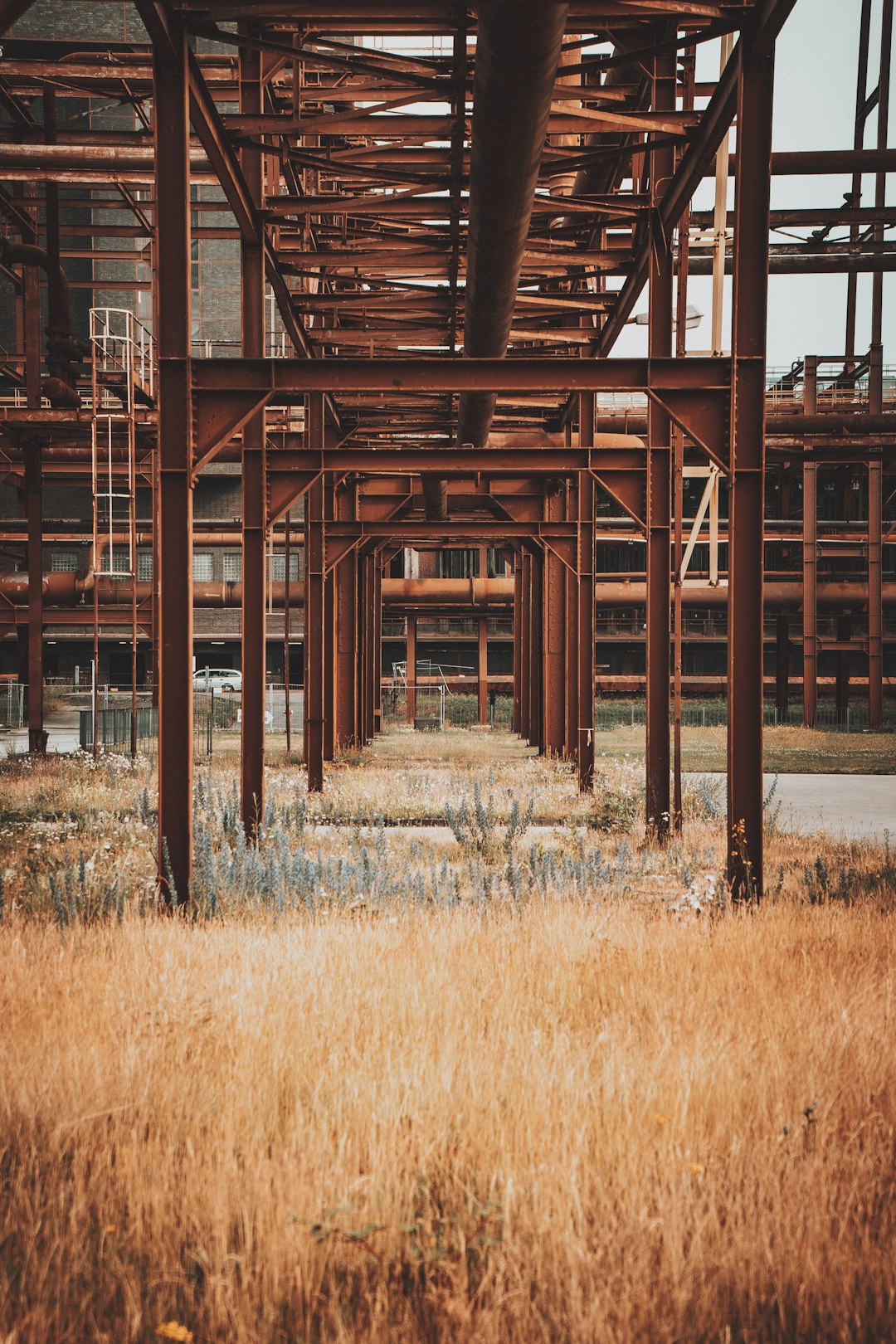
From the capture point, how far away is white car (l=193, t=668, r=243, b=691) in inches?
1371

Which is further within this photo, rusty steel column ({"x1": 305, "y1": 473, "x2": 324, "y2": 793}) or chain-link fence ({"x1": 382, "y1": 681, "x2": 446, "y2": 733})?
chain-link fence ({"x1": 382, "y1": 681, "x2": 446, "y2": 733})

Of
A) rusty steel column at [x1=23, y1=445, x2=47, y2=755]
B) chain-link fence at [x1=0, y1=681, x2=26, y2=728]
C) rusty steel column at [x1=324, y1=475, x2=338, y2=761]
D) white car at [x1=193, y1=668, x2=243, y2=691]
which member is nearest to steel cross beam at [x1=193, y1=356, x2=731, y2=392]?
rusty steel column at [x1=324, y1=475, x2=338, y2=761]

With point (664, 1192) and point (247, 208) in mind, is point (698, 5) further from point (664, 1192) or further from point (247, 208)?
point (664, 1192)

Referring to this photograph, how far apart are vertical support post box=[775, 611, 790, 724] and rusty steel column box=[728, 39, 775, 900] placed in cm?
2399

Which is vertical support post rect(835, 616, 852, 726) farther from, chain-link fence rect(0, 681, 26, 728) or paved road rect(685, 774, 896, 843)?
chain-link fence rect(0, 681, 26, 728)

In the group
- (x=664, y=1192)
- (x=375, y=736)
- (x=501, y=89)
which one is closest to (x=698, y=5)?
(x=501, y=89)

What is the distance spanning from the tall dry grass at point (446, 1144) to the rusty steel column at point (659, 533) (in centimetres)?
439

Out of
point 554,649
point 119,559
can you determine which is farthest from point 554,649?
point 119,559

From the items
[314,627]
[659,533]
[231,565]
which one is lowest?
[314,627]

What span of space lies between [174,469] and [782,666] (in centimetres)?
2626

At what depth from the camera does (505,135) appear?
6500 mm

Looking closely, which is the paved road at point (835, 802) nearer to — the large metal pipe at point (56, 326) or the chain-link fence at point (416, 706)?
the large metal pipe at point (56, 326)

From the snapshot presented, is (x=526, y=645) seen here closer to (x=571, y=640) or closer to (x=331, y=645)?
(x=571, y=640)

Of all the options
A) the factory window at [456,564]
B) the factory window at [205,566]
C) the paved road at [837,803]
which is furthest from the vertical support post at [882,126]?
the factory window at [205,566]
